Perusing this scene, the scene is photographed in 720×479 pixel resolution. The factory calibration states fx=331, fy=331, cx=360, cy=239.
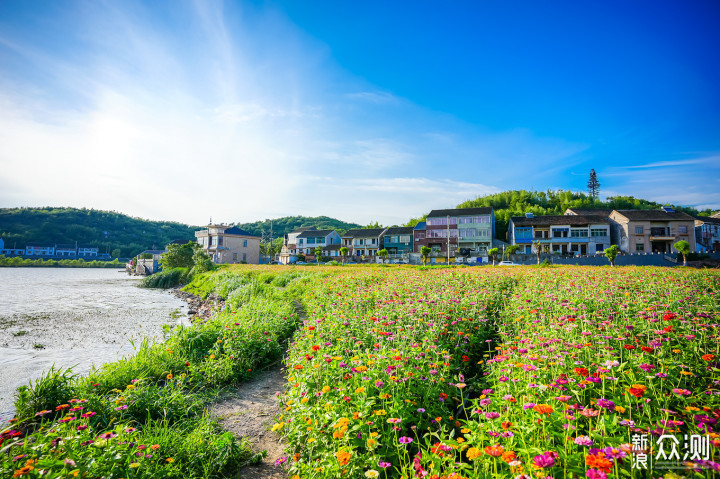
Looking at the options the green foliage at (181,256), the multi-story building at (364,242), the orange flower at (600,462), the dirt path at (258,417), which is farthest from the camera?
the multi-story building at (364,242)

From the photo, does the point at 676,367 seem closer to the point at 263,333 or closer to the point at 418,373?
the point at 418,373

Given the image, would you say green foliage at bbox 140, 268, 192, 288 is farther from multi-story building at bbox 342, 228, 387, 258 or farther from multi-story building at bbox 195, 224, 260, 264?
multi-story building at bbox 342, 228, 387, 258

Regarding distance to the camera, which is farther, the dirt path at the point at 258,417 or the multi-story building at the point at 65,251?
the multi-story building at the point at 65,251

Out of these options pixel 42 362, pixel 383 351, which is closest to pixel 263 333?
pixel 383 351

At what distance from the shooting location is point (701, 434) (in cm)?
262

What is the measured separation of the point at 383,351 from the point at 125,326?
14428mm

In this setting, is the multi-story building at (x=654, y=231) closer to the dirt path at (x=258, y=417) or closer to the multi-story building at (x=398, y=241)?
the multi-story building at (x=398, y=241)

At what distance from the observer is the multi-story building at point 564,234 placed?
51.4 m

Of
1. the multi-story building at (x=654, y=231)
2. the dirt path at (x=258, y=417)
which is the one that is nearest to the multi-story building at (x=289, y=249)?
the multi-story building at (x=654, y=231)

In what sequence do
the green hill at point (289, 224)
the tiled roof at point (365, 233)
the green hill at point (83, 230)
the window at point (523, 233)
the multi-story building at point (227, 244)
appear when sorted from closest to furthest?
the window at point (523, 233)
the multi-story building at point (227, 244)
the tiled roof at point (365, 233)
the green hill at point (83, 230)
the green hill at point (289, 224)

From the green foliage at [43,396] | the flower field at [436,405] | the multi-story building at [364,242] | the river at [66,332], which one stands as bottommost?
the river at [66,332]

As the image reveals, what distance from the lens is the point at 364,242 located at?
66.9 m

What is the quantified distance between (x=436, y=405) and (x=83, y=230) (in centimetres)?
12523

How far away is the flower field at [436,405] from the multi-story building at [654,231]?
179 ft
